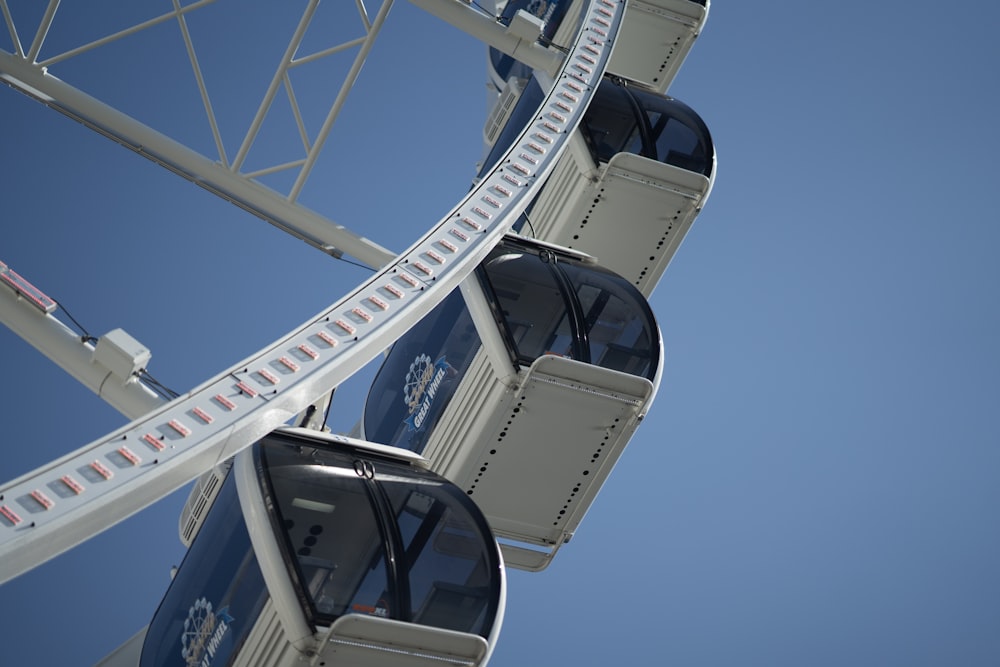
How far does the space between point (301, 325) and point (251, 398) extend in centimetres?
77

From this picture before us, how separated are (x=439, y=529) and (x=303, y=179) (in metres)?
4.20

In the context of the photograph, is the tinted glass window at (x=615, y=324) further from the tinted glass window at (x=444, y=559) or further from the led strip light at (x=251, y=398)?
the tinted glass window at (x=444, y=559)

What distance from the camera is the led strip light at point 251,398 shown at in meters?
4.59

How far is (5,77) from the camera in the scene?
10.7m

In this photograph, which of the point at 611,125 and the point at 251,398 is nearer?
the point at 251,398

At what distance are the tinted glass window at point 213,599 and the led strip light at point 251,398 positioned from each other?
40.3 inches

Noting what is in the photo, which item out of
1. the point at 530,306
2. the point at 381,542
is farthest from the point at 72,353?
the point at 530,306

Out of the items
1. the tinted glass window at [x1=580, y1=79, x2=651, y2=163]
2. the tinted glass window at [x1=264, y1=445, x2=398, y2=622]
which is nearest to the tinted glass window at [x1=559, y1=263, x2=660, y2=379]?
the tinted glass window at [x1=580, y1=79, x2=651, y2=163]

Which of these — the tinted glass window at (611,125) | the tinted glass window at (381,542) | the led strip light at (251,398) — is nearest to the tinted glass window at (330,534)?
the tinted glass window at (381,542)

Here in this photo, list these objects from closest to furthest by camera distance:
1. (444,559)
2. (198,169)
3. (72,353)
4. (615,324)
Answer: (444,559) < (72,353) < (615,324) < (198,169)

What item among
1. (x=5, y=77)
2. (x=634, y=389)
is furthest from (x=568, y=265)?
(x=5, y=77)

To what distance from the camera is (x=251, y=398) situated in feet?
18.4

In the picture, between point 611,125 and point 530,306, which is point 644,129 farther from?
point 530,306

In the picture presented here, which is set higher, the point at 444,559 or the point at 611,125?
the point at 611,125
